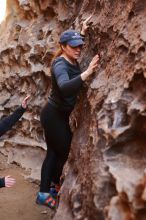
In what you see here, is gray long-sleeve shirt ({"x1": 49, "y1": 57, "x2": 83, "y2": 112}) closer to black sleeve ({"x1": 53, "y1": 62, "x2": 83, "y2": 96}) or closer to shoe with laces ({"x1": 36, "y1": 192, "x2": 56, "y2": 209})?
black sleeve ({"x1": 53, "y1": 62, "x2": 83, "y2": 96})

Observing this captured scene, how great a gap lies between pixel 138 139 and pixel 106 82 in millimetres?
613

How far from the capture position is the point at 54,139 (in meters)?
3.23

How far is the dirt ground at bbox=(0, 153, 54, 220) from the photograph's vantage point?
3.48 m

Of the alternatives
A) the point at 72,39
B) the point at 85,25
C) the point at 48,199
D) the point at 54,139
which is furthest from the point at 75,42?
the point at 48,199

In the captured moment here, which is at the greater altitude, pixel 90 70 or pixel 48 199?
pixel 90 70

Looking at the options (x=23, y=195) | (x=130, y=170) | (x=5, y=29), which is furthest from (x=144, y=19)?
(x=5, y=29)

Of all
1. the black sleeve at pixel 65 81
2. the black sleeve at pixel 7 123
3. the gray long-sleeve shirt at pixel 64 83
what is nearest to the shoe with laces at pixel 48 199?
the black sleeve at pixel 7 123

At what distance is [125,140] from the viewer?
2.23 meters

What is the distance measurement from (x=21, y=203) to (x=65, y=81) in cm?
150

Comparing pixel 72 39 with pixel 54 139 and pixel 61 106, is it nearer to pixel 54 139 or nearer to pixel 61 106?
pixel 61 106

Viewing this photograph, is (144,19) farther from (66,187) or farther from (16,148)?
(16,148)

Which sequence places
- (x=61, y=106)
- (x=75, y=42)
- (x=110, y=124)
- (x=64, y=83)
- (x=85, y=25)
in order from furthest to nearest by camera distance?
(x=85, y=25) → (x=61, y=106) → (x=75, y=42) → (x=64, y=83) → (x=110, y=124)

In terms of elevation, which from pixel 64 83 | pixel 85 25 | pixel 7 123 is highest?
pixel 85 25

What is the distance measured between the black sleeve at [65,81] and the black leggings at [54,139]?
0.37 meters
